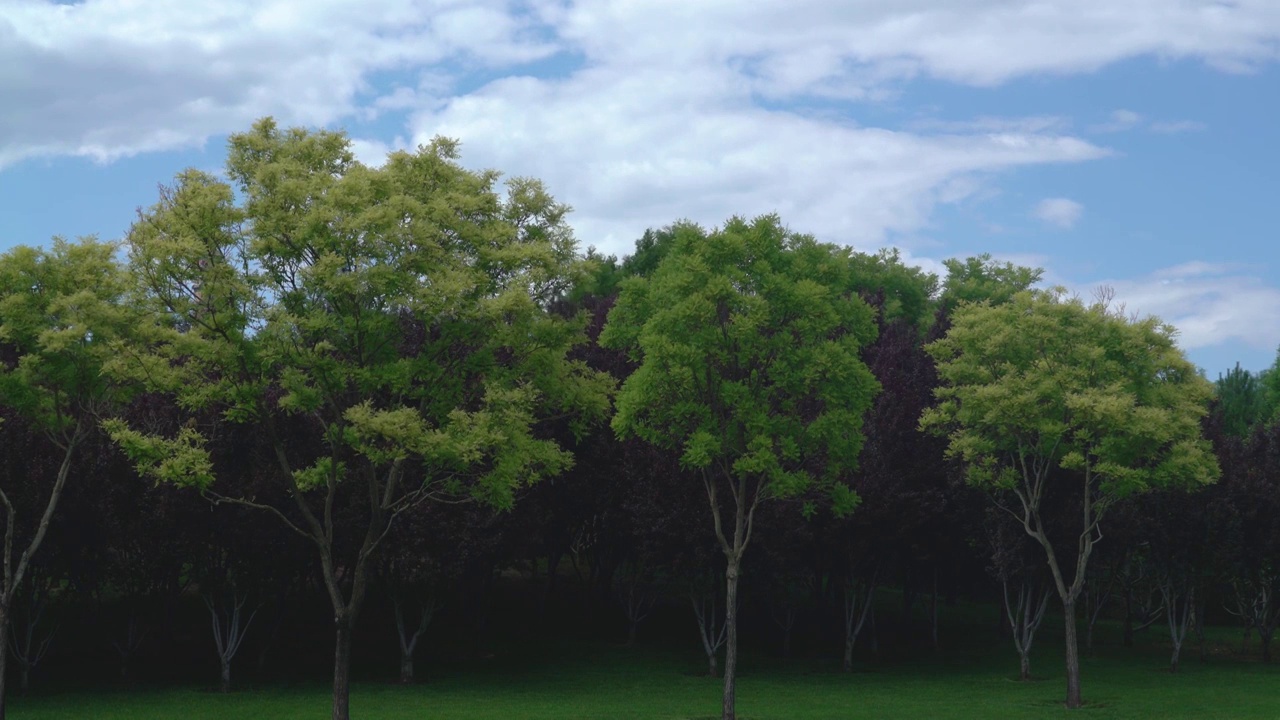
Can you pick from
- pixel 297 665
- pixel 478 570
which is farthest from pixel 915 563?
pixel 297 665

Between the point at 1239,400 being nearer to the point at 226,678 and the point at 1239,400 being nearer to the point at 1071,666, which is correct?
the point at 1071,666

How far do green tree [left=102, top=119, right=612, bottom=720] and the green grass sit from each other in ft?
32.5

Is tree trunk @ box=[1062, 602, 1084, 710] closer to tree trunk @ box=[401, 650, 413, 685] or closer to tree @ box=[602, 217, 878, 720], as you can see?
tree @ box=[602, 217, 878, 720]

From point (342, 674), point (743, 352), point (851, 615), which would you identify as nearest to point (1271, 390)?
point (851, 615)

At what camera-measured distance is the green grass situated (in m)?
39.6

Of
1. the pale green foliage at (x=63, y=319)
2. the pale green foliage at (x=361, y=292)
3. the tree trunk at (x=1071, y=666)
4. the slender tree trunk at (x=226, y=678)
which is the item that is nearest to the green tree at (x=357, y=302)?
the pale green foliage at (x=361, y=292)

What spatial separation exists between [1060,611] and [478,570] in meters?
41.8

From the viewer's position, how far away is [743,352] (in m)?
37.1

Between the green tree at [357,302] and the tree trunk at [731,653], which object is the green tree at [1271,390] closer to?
the tree trunk at [731,653]

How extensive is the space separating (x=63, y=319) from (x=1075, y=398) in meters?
32.2

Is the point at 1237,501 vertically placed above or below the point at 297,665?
above

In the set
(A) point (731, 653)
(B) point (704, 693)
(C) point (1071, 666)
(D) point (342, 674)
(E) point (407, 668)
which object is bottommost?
(B) point (704, 693)

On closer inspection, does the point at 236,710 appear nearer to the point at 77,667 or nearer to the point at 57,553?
the point at 57,553

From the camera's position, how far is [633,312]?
3872 cm
